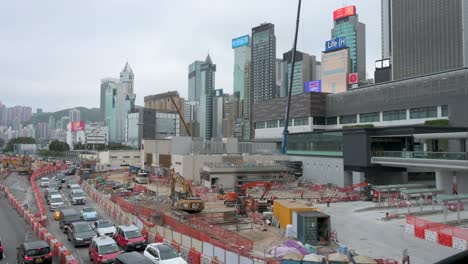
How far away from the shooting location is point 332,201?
148 ft

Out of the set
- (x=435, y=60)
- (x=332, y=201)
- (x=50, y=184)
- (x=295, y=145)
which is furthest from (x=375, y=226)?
(x=435, y=60)

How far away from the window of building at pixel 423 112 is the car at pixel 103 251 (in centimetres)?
6444

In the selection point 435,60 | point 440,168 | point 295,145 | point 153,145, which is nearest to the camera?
point 440,168

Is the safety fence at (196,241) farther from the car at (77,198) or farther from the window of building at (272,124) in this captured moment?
the window of building at (272,124)

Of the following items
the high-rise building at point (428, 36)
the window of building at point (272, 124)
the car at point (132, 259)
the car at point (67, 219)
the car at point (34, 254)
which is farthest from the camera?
the high-rise building at point (428, 36)

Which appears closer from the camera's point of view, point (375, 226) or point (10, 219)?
point (375, 226)

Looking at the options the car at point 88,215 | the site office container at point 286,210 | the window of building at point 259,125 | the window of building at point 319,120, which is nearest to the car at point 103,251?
the car at point 88,215

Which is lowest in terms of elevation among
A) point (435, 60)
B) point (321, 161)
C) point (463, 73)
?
point (321, 161)

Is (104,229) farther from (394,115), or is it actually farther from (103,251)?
(394,115)

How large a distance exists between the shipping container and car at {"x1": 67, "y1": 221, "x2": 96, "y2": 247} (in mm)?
14660

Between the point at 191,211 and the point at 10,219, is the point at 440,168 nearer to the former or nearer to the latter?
the point at 191,211

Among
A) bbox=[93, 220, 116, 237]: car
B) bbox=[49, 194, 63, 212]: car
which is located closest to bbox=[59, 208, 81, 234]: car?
bbox=[93, 220, 116, 237]: car

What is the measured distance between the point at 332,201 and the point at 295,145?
1217 inches

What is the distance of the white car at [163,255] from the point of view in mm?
18859
